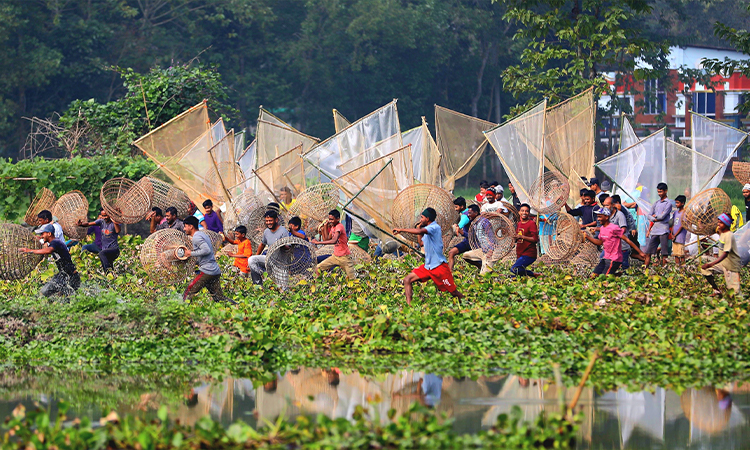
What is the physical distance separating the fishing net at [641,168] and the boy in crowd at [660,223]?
49.5 inches

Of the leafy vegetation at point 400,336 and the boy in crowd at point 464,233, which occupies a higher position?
the boy in crowd at point 464,233

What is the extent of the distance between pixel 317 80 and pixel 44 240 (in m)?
37.1

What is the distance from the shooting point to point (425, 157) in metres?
20.1

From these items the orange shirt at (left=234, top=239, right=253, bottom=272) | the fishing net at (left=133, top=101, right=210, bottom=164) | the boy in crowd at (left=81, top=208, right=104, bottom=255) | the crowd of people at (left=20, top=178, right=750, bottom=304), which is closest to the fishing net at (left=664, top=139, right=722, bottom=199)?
the crowd of people at (left=20, top=178, right=750, bottom=304)

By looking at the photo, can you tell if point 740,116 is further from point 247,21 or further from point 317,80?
point 247,21

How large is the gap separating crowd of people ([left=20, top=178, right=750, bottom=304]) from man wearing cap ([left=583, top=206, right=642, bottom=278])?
0.6 inches

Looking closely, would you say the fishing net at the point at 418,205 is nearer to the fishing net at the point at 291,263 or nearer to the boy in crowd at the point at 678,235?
the fishing net at the point at 291,263

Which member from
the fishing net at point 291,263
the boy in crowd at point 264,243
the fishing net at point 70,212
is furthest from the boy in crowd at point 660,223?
the fishing net at point 70,212

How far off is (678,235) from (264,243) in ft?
23.0

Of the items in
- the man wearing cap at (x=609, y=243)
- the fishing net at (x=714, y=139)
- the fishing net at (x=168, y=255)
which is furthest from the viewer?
the fishing net at (x=714, y=139)

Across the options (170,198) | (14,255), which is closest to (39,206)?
(170,198)

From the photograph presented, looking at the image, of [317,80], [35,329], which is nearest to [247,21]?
[317,80]

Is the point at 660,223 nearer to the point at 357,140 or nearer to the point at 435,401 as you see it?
the point at 357,140

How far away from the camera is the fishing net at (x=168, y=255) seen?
13258 millimetres
